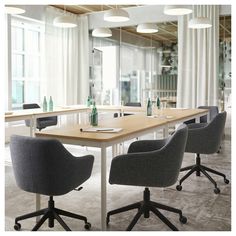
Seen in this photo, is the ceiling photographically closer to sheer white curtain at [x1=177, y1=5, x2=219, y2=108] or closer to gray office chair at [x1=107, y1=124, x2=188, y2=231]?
sheer white curtain at [x1=177, y1=5, x2=219, y2=108]

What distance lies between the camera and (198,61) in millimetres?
7105

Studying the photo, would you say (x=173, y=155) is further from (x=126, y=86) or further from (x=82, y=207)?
(x=126, y=86)

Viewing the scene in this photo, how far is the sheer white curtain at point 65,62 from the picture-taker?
24.9 ft

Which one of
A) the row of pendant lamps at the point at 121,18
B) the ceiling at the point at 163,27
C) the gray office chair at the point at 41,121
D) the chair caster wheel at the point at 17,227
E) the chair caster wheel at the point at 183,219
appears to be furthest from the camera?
the ceiling at the point at 163,27

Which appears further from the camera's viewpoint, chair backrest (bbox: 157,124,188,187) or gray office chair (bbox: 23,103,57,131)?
gray office chair (bbox: 23,103,57,131)

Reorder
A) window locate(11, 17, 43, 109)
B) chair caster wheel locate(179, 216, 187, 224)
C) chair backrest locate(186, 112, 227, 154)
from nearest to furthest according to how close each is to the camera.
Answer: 1. chair caster wheel locate(179, 216, 187, 224)
2. chair backrest locate(186, 112, 227, 154)
3. window locate(11, 17, 43, 109)

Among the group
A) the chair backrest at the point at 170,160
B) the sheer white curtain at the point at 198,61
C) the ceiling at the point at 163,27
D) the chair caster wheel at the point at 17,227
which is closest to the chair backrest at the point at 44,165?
the chair caster wheel at the point at 17,227

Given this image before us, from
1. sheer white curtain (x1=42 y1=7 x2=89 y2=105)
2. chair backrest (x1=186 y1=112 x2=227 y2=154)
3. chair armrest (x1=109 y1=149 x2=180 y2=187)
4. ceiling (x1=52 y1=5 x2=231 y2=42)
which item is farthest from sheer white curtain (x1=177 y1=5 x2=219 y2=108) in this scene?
chair armrest (x1=109 y1=149 x2=180 y2=187)

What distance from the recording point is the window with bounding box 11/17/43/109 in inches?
293

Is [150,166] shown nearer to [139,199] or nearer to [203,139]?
[139,199]

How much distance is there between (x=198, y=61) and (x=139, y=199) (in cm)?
457

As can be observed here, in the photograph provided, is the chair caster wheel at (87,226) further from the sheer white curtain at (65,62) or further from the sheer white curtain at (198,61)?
the sheer white curtain at (65,62)

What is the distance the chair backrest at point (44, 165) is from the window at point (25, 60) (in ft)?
17.8

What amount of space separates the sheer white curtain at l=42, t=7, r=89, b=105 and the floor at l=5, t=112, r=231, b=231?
12.8ft
